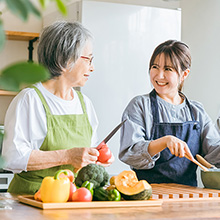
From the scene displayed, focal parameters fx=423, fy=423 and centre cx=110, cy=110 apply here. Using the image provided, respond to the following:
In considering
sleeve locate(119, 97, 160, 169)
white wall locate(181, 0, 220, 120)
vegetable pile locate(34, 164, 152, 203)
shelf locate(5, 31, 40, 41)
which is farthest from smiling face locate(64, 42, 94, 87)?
white wall locate(181, 0, 220, 120)

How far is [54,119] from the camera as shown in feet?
5.61

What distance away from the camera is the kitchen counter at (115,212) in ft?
3.56

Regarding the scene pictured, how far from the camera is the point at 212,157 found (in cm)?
190

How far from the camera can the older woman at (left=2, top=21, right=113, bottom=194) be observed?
1577mm

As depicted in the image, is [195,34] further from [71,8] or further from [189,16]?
[71,8]

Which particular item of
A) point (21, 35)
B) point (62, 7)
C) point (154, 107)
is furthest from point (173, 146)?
point (21, 35)

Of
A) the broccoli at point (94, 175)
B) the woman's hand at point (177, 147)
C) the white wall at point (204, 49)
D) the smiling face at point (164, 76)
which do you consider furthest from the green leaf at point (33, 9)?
the white wall at point (204, 49)

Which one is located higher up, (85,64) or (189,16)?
(189,16)

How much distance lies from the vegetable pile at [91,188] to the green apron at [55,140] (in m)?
0.30

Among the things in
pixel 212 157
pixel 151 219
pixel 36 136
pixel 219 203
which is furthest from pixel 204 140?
pixel 151 219

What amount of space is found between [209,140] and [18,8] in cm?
182

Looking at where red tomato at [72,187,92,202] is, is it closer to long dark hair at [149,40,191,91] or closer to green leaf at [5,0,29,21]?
long dark hair at [149,40,191,91]

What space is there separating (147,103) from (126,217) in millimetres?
902

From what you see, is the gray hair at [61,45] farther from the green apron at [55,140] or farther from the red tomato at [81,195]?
the red tomato at [81,195]
